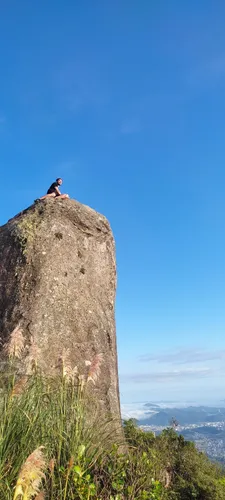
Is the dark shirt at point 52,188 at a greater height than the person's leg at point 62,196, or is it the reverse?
the dark shirt at point 52,188

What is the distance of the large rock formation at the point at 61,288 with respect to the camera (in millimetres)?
10180

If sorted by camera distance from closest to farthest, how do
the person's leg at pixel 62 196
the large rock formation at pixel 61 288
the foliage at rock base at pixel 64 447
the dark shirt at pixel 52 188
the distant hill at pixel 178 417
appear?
the foliage at rock base at pixel 64 447, the large rock formation at pixel 61 288, the person's leg at pixel 62 196, the dark shirt at pixel 52 188, the distant hill at pixel 178 417

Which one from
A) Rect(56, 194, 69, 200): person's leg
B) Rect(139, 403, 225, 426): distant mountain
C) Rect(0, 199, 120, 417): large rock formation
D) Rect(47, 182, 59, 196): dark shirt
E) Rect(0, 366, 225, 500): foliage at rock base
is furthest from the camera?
Rect(139, 403, 225, 426): distant mountain

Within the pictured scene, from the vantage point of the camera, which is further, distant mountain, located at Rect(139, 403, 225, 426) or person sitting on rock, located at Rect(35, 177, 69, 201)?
distant mountain, located at Rect(139, 403, 225, 426)

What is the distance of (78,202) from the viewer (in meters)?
12.8

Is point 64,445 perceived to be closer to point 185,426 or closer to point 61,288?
point 61,288

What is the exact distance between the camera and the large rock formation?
10.2 metres

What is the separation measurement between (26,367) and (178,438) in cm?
525

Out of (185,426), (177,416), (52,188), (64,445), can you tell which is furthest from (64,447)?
(185,426)

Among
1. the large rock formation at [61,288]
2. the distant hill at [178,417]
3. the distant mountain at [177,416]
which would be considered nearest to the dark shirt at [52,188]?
the large rock formation at [61,288]

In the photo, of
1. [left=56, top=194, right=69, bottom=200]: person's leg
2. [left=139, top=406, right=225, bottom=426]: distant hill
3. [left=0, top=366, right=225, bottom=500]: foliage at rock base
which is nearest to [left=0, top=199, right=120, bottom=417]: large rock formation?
[left=56, top=194, right=69, bottom=200]: person's leg

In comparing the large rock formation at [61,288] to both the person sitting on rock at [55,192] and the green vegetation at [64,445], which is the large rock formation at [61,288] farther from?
the green vegetation at [64,445]

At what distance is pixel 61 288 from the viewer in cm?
1088

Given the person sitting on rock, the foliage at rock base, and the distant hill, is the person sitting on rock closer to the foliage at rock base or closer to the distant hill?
the foliage at rock base
